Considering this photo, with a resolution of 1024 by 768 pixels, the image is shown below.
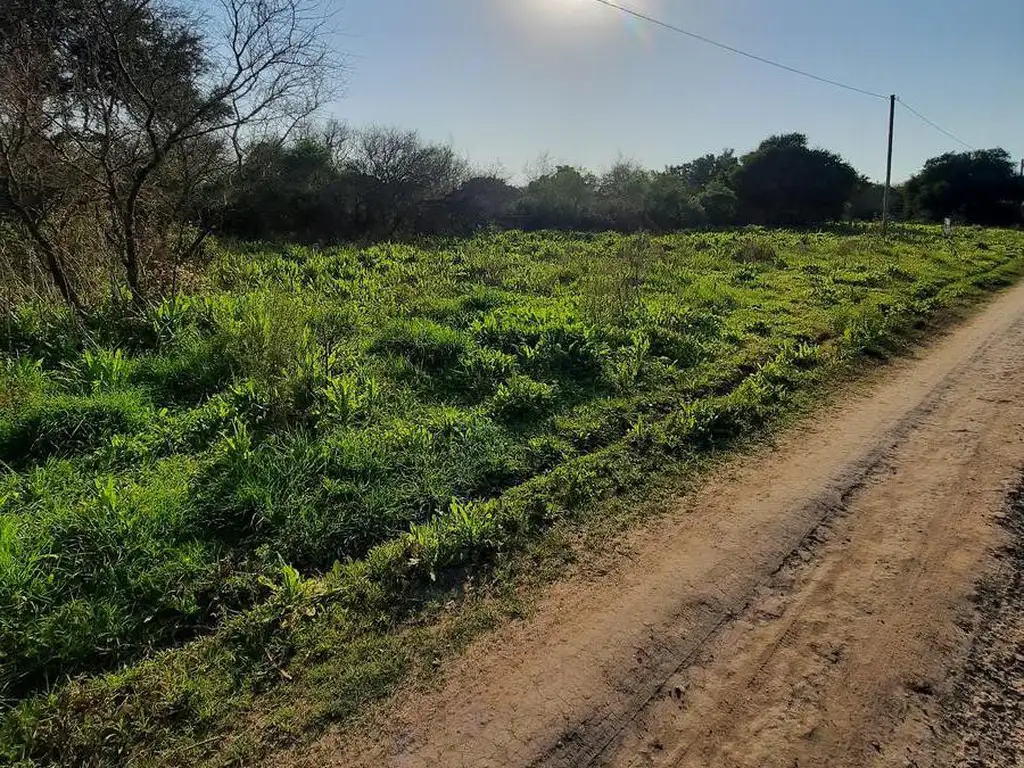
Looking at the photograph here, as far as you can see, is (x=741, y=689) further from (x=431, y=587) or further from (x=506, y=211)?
(x=506, y=211)

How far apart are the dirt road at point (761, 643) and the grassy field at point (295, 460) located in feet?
1.77

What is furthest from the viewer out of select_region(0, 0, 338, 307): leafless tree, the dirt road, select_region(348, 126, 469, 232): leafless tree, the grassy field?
select_region(348, 126, 469, 232): leafless tree

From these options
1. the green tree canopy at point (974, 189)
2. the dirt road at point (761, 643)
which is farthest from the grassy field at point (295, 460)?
the green tree canopy at point (974, 189)

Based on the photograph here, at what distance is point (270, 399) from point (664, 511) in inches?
135

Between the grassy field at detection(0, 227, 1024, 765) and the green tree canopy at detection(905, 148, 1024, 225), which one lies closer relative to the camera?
the grassy field at detection(0, 227, 1024, 765)

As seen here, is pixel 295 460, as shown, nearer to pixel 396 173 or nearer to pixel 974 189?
pixel 396 173

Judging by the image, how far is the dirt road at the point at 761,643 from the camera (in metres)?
2.43

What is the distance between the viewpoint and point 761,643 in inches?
115

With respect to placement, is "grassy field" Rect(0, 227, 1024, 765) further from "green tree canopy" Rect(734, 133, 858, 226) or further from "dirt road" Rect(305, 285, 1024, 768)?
"green tree canopy" Rect(734, 133, 858, 226)

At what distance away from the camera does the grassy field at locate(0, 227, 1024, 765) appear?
9.07 feet

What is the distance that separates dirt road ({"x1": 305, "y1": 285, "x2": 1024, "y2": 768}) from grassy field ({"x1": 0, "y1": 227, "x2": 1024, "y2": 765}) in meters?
0.54

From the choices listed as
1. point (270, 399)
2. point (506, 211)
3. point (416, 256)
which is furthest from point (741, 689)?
point (506, 211)

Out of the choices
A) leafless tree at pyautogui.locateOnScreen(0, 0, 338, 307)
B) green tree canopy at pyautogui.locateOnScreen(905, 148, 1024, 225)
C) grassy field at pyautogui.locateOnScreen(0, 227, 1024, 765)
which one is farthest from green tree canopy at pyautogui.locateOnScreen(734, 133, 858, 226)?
leafless tree at pyautogui.locateOnScreen(0, 0, 338, 307)

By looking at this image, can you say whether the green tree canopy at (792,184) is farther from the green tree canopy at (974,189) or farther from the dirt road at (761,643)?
the dirt road at (761,643)
